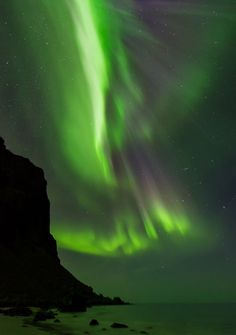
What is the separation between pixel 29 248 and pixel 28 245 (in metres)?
2.20

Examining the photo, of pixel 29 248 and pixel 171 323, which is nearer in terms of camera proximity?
pixel 171 323

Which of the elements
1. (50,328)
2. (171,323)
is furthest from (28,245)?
(50,328)

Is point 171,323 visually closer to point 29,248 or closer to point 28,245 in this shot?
point 29,248

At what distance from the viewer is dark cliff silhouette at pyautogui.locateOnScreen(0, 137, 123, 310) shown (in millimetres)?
98562

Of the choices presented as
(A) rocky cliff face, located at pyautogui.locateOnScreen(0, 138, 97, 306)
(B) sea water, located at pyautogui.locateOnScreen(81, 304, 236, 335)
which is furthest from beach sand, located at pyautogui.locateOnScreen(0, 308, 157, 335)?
(A) rocky cliff face, located at pyautogui.locateOnScreen(0, 138, 97, 306)

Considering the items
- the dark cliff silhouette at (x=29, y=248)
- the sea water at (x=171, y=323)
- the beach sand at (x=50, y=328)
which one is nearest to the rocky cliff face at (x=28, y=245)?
the dark cliff silhouette at (x=29, y=248)

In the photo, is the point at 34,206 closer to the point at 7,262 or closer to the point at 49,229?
the point at 49,229

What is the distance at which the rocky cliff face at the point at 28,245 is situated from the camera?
100044mm

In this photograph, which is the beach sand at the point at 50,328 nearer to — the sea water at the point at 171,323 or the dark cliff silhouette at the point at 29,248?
the sea water at the point at 171,323

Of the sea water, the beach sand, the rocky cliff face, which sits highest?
the rocky cliff face

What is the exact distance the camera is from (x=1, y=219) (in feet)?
426

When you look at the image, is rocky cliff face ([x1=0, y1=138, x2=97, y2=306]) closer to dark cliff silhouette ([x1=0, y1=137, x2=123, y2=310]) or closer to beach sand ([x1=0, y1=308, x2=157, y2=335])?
dark cliff silhouette ([x1=0, y1=137, x2=123, y2=310])

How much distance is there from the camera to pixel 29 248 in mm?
134250

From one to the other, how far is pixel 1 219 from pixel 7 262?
22.7 metres
